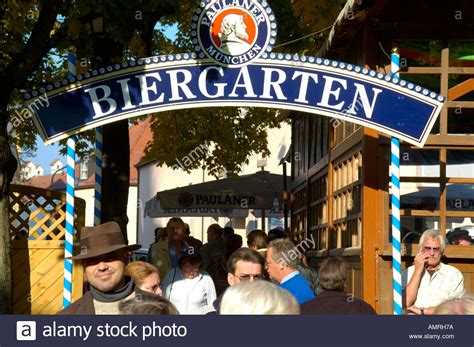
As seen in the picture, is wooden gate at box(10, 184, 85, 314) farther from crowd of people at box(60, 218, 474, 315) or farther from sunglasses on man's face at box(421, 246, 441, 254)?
sunglasses on man's face at box(421, 246, 441, 254)

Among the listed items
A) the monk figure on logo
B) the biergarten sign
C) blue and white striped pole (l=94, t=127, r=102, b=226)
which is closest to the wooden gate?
blue and white striped pole (l=94, t=127, r=102, b=226)

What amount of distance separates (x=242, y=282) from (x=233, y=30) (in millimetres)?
6303

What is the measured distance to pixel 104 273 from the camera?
7.75 m

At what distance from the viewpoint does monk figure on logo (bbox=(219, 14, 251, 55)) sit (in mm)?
11984

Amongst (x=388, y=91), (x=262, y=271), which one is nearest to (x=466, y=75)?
(x=388, y=91)

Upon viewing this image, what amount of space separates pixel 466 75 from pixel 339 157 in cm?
273

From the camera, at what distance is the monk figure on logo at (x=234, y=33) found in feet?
39.3

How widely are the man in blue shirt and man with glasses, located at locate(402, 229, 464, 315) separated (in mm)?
1993

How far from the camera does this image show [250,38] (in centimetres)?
1202

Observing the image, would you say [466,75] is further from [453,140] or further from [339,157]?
[339,157]

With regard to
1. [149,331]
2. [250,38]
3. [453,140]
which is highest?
[250,38]

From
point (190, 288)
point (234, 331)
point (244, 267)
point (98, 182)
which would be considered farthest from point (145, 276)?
point (98, 182)

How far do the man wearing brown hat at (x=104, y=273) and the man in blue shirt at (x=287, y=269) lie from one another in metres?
1.37

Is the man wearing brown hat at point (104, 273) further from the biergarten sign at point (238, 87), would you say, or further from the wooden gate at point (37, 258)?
the wooden gate at point (37, 258)
